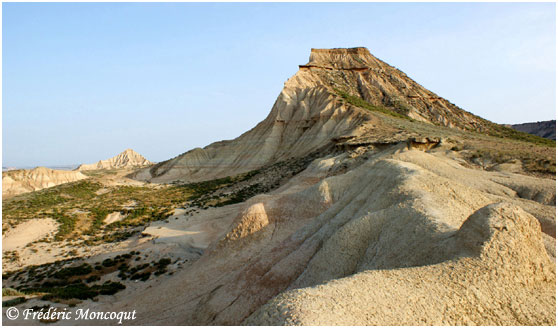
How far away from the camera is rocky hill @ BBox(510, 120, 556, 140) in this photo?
81.3m

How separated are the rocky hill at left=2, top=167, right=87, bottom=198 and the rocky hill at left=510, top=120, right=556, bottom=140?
10474cm

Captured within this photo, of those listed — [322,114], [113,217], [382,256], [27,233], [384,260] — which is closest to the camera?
[384,260]

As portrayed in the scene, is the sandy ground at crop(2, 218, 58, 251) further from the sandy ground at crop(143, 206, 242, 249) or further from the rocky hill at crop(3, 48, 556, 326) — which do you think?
the sandy ground at crop(143, 206, 242, 249)

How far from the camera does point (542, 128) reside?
87.0m

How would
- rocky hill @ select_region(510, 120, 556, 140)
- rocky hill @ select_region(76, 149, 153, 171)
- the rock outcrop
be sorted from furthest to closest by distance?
1. rocky hill @ select_region(76, 149, 153, 171)
2. rocky hill @ select_region(510, 120, 556, 140)
3. the rock outcrop

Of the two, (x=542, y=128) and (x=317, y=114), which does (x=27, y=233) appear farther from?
(x=542, y=128)

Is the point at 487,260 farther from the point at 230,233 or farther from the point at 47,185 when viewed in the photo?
the point at 47,185

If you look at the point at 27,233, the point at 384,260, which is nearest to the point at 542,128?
the point at 384,260

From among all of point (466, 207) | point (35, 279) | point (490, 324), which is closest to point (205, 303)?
point (490, 324)

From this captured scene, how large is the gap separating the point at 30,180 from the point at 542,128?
115 meters

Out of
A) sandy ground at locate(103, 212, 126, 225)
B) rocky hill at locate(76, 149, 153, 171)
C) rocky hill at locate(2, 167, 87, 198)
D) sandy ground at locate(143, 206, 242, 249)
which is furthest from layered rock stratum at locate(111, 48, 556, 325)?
rocky hill at locate(76, 149, 153, 171)

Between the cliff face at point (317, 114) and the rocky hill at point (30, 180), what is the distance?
1152 centimetres

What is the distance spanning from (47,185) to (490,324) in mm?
59269

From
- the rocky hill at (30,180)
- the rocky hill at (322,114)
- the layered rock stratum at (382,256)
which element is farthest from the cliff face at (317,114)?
the layered rock stratum at (382,256)
